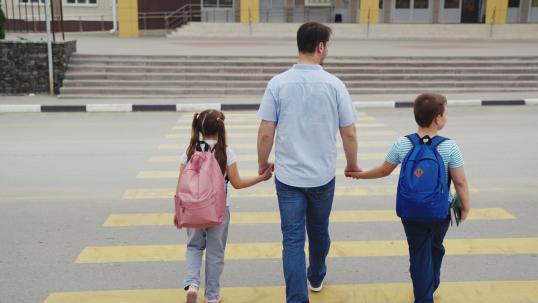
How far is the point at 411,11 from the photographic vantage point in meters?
36.5

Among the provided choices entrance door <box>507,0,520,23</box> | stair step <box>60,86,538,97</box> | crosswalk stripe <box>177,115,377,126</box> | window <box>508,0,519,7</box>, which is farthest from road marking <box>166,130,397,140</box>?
window <box>508,0,519,7</box>

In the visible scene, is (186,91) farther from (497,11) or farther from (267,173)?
(497,11)

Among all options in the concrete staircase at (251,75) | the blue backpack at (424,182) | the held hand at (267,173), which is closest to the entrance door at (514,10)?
the concrete staircase at (251,75)

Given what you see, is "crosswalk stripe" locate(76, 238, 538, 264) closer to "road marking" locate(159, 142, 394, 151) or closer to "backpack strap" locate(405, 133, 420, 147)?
"backpack strap" locate(405, 133, 420, 147)

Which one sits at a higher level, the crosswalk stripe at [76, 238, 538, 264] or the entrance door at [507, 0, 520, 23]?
the entrance door at [507, 0, 520, 23]

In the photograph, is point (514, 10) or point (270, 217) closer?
point (270, 217)

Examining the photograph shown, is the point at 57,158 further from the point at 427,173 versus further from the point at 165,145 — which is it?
the point at 427,173

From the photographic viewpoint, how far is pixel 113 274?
4.59 meters

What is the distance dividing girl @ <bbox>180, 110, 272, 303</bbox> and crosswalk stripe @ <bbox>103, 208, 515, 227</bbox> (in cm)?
178

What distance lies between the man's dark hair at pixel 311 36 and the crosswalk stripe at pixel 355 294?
1.80 metres

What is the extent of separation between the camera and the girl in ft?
12.5

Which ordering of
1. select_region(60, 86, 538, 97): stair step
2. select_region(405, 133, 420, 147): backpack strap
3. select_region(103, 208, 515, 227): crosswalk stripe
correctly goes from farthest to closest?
select_region(60, 86, 538, 97): stair step → select_region(103, 208, 515, 227): crosswalk stripe → select_region(405, 133, 420, 147): backpack strap

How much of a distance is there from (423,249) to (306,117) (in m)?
1.12

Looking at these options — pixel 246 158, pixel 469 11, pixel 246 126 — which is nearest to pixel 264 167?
pixel 246 158
